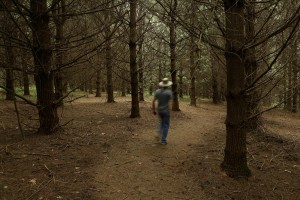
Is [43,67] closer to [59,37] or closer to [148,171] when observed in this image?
[59,37]

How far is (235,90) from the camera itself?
5.65m

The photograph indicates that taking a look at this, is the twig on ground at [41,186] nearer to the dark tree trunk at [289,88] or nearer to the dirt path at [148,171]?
the dirt path at [148,171]

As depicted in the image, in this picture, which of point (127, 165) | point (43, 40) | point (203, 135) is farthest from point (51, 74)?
point (203, 135)

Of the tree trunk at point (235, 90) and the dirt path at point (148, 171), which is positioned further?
the tree trunk at point (235, 90)

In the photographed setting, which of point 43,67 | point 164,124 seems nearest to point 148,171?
point 164,124

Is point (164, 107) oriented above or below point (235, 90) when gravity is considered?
below

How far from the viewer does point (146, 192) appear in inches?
205

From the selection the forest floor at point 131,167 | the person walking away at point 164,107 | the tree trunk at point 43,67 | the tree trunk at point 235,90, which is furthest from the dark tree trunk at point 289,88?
the tree trunk at point 43,67

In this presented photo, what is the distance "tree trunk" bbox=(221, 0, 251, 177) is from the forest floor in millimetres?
375

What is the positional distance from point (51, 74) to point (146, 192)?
13.8 feet

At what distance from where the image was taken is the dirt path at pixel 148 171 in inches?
205

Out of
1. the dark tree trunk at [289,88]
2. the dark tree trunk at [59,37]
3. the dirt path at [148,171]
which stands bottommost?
the dirt path at [148,171]

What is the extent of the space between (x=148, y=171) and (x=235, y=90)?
2562 millimetres

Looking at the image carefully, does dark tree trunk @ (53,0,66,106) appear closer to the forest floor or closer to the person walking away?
the forest floor
